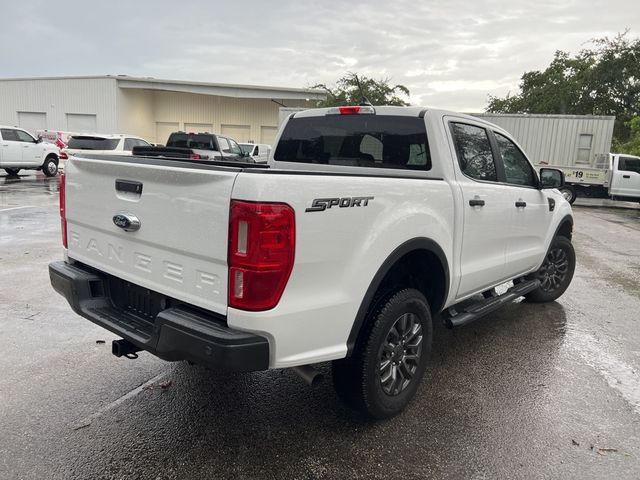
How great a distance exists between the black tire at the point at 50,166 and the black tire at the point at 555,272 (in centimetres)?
1948

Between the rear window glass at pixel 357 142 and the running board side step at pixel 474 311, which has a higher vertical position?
the rear window glass at pixel 357 142

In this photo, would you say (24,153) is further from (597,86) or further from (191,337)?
(597,86)

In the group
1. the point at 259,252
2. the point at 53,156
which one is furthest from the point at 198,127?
the point at 259,252

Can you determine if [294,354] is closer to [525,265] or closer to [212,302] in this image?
[212,302]

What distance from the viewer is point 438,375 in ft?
12.5

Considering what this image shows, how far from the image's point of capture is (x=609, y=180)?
58.1 ft

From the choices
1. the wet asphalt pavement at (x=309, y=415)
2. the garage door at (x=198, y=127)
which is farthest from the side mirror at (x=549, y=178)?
the garage door at (x=198, y=127)

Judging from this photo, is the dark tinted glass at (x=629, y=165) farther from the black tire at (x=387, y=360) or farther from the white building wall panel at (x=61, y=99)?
the white building wall panel at (x=61, y=99)

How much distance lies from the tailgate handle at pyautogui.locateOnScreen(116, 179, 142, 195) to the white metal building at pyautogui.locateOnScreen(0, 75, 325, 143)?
1181 inches

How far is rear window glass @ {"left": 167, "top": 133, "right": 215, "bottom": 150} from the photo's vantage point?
16506mm

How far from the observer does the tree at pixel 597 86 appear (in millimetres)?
30391

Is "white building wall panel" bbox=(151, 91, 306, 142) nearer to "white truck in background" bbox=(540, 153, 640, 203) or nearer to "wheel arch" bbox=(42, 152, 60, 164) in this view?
"wheel arch" bbox=(42, 152, 60, 164)

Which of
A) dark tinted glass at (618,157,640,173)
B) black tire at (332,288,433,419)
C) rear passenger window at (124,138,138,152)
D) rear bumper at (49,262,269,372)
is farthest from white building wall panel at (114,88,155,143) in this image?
black tire at (332,288,433,419)

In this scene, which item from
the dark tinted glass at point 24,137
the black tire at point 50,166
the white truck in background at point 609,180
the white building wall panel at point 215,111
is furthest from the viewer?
the white building wall panel at point 215,111
